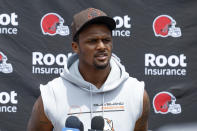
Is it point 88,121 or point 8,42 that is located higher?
point 8,42

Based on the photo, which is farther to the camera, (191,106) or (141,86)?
(191,106)

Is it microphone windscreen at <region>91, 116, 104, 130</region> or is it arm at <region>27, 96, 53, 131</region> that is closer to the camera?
microphone windscreen at <region>91, 116, 104, 130</region>

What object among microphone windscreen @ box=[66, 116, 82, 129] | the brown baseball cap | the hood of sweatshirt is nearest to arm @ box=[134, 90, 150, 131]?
the hood of sweatshirt

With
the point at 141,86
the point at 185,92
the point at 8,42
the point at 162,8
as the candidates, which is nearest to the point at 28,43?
the point at 8,42

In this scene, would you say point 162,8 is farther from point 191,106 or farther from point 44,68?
point 44,68

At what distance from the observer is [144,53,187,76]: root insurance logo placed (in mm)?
3494

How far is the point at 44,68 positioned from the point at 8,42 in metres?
0.38

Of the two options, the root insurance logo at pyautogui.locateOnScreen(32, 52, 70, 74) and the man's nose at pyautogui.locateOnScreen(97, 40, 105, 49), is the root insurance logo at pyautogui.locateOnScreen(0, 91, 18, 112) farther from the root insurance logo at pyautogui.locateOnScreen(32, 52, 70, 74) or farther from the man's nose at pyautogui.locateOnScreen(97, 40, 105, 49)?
the man's nose at pyautogui.locateOnScreen(97, 40, 105, 49)

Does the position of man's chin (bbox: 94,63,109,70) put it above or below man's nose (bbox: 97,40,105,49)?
below

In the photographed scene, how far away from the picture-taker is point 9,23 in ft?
11.3

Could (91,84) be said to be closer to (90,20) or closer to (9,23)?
(90,20)

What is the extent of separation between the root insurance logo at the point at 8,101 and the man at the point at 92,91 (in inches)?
62.0

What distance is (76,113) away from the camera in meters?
1.79

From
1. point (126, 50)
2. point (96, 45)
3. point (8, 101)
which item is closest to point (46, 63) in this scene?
point (8, 101)
